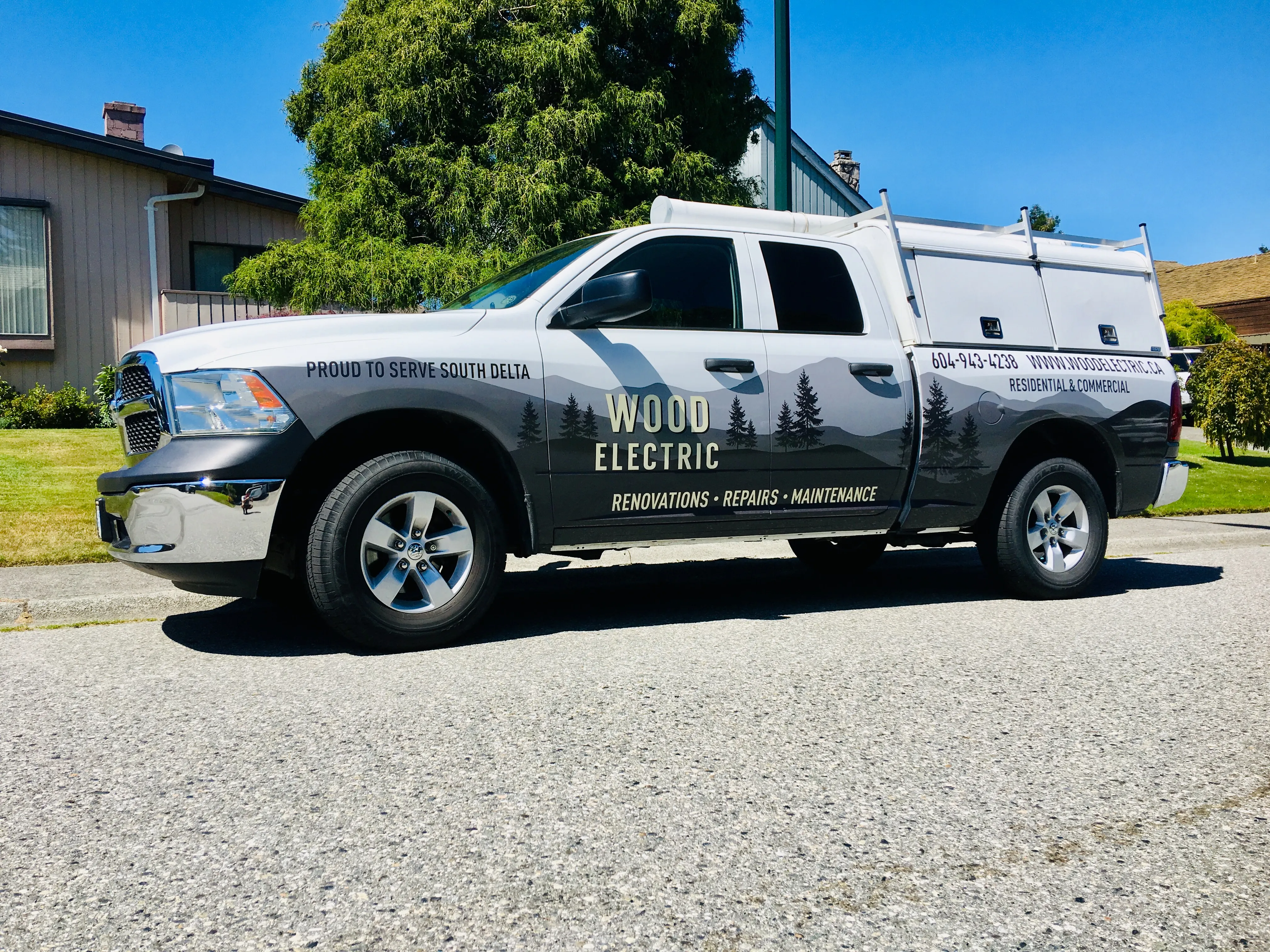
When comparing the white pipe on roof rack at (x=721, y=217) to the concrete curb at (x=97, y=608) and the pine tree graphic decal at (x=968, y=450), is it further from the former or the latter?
the concrete curb at (x=97, y=608)

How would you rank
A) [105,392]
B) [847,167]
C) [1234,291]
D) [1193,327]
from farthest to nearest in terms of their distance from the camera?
[1234,291]
[1193,327]
[847,167]
[105,392]

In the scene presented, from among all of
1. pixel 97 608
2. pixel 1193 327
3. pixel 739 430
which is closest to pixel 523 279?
pixel 739 430

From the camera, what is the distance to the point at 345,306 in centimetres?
1439

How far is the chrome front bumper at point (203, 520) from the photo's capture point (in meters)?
4.52

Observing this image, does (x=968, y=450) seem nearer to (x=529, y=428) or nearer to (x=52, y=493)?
(x=529, y=428)

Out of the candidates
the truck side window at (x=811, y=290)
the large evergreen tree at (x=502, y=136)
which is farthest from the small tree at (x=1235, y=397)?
the truck side window at (x=811, y=290)

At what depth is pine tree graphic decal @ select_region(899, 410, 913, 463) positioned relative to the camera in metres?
Result: 5.98

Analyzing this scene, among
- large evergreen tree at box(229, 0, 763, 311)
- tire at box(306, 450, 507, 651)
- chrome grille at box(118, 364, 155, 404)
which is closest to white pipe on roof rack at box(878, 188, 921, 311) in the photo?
tire at box(306, 450, 507, 651)

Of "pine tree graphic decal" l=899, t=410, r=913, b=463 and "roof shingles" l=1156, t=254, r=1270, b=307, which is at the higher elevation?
"roof shingles" l=1156, t=254, r=1270, b=307

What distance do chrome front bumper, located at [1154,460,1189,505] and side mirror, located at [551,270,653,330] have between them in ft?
12.8

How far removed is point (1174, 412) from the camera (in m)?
7.01

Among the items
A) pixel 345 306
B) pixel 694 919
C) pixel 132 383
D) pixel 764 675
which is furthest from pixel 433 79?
pixel 694 919

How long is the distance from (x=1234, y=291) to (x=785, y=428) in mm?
49444

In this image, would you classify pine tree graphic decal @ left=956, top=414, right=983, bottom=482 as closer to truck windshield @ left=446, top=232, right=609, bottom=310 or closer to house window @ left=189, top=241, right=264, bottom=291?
truck windshield @ left=446, top=232, right=609, bottom=310
